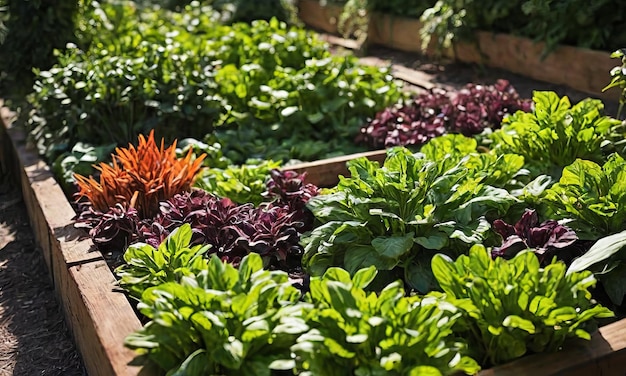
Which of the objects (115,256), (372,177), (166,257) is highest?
(372,177)

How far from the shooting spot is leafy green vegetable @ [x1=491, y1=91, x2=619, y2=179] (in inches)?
126

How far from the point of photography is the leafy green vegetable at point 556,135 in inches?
126

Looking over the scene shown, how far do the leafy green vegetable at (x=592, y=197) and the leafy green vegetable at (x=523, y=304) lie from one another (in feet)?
1.61

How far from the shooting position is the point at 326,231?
9.00 ft

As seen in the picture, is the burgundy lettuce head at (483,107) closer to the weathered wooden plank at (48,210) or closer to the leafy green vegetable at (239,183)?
the leafy green vegetable at (239,183)

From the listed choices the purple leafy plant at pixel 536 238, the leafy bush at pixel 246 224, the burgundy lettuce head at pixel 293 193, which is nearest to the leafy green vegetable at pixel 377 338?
the purple leafy plant at pixel 536 238

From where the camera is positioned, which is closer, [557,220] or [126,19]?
[557,220]

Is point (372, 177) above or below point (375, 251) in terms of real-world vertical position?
above

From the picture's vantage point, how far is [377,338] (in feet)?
6.61

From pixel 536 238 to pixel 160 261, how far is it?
4.24 feet

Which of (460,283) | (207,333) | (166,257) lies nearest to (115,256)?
(166,257)

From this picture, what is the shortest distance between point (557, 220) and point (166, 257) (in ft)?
4.69

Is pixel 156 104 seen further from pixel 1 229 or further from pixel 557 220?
pixel 557 220

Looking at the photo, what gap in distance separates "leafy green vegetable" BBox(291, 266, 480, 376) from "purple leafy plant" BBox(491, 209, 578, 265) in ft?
1.91
